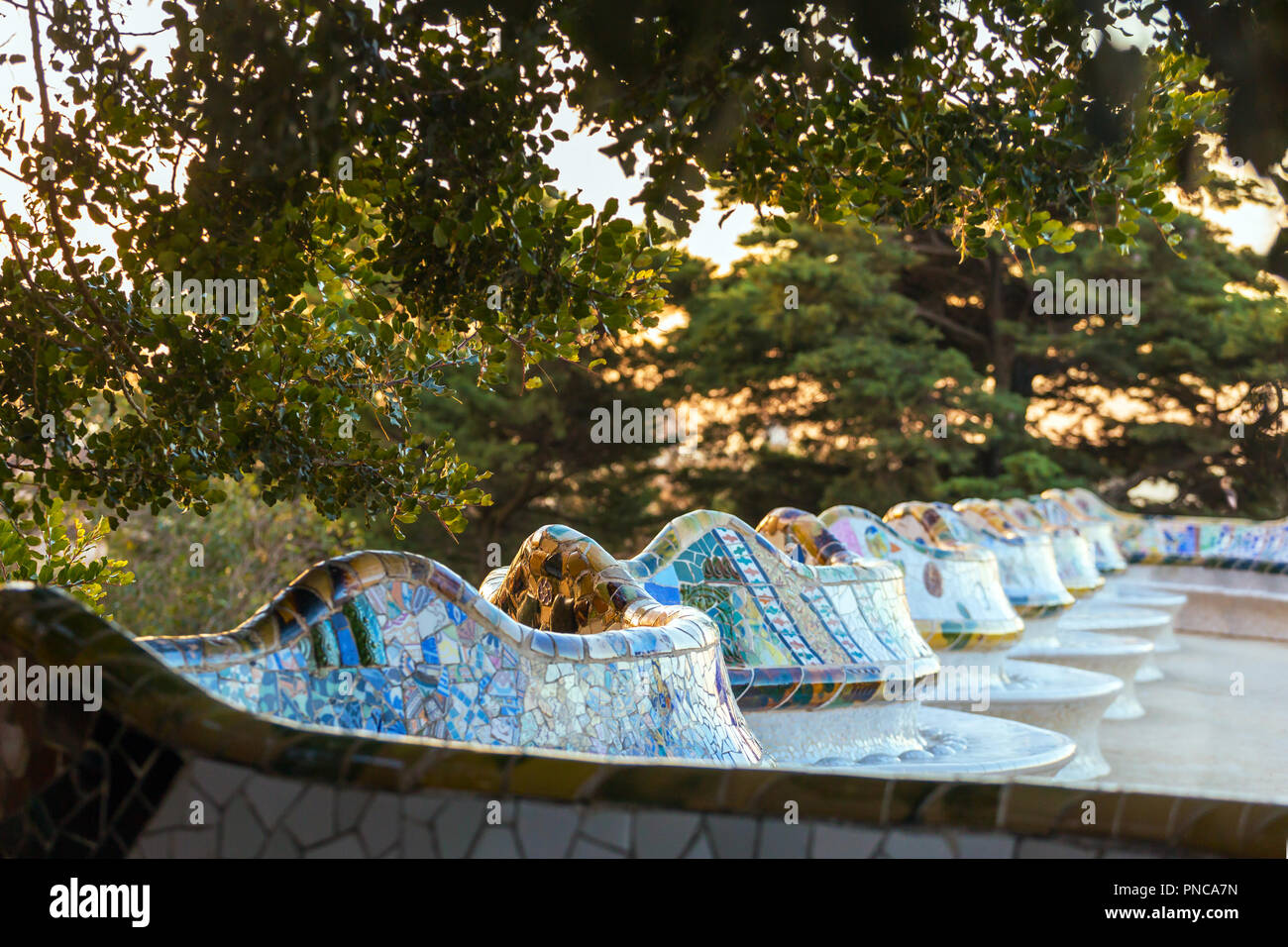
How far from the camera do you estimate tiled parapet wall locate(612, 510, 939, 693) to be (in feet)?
14.5

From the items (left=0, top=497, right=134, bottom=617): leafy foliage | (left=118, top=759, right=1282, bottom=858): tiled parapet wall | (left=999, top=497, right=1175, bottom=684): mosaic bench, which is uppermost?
(left=0, top=497, right=134, bottom=617): leafy foliage

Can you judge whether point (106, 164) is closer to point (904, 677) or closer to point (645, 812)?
point (645, 812)

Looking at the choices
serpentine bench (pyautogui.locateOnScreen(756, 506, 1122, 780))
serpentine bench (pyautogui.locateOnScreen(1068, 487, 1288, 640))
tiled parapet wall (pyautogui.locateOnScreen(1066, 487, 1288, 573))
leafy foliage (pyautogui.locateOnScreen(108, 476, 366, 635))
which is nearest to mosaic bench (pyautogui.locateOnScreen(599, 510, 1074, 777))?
serpentine bench (pyautogui.locateOnScreen(756, 506, 1122, 780))

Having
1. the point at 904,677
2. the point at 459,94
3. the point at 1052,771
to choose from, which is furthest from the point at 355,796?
the point at 1052,771

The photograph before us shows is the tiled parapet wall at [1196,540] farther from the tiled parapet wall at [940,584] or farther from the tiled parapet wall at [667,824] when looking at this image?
the tiled parapet wall at [667,824]

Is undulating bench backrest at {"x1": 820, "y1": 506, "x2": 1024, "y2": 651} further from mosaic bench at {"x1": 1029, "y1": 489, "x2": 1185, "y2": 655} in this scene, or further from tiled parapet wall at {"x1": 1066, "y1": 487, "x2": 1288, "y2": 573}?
tiled parapet wall at {"x1": 1066, "y1": 487, "x2": 1288, "y2": 573}

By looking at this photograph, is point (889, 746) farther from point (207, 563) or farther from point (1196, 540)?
point (1196, 540)

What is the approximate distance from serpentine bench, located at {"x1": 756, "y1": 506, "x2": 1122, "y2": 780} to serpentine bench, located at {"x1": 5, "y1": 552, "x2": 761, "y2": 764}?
3.76 metres

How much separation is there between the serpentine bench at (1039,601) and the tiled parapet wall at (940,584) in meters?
1.15

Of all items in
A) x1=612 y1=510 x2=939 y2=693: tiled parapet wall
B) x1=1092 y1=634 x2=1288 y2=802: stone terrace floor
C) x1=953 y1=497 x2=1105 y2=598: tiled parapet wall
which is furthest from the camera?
x1=953 y1=497 x2=1105 y2=598: tiled parapet wall

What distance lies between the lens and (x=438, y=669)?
7.85 ft

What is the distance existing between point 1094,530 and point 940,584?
6709 mm

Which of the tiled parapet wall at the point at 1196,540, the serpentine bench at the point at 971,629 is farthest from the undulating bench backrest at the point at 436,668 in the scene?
the tiled parapet wall at the point at 1196,540

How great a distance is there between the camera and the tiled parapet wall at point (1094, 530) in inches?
492
